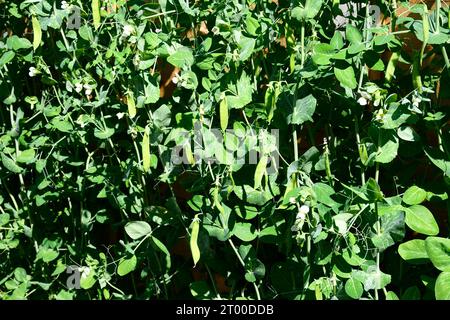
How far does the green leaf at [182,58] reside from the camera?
5.63 ft

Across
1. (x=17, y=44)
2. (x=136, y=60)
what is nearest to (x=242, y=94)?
(x=136, y=60)

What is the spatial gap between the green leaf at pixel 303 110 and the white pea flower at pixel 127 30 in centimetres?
56

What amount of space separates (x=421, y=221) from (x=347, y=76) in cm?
44

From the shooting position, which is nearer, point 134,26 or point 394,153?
point 394,153

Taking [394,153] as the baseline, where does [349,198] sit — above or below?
below

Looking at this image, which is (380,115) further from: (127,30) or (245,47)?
(127,30)

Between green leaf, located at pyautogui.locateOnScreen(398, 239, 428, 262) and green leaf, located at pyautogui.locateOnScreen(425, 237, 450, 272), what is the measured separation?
11 centimetres

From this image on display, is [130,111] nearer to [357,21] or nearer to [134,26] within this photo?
[134,26]

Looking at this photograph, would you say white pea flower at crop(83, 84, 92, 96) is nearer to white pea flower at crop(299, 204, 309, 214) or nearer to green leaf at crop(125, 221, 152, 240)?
green leaf at crop(125, 221, 152, 240)

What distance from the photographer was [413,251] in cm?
158

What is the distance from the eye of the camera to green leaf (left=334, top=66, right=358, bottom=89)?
5.10ft
